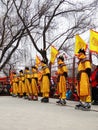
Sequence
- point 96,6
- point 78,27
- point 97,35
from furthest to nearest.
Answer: point 78,27 → point 96,6 → point 97,35

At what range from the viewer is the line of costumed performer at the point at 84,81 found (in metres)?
13.8

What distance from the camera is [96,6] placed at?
32.2 metres

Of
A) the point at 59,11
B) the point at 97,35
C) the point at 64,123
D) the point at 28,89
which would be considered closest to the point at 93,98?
the point at 97,35

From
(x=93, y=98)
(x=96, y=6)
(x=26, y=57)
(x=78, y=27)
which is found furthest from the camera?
(x=26, y=57)

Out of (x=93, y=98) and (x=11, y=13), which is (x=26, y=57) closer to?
(x=11, y=13)

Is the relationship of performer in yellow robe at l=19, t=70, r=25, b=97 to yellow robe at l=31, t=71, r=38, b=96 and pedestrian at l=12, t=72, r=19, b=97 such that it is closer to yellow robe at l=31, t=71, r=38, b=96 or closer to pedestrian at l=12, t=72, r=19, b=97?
pedestrian at l=12, t=72, r=19, b=97

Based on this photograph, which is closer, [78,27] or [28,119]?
[28,119]

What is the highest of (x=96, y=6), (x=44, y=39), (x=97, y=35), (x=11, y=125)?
(x=96, y=6)

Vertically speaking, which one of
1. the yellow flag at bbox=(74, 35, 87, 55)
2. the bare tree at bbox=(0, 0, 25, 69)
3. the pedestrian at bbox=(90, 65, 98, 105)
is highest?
the bare tree at bbox=(0, 0, 25, 69)

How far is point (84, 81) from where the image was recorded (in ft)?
45.6

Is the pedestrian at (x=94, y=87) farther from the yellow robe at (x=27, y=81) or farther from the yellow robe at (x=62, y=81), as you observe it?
the yellow robe at (x=27, y=81)

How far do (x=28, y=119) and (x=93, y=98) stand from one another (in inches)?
274

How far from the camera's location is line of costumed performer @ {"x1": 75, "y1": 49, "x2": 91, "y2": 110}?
1382 centimetres

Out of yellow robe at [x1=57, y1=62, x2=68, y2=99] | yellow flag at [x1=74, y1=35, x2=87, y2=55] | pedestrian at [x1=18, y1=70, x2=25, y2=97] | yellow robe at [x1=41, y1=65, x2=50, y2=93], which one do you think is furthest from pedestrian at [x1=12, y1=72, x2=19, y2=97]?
yellow flag at [x1=74, y1=35, x2=87, y2=55]
